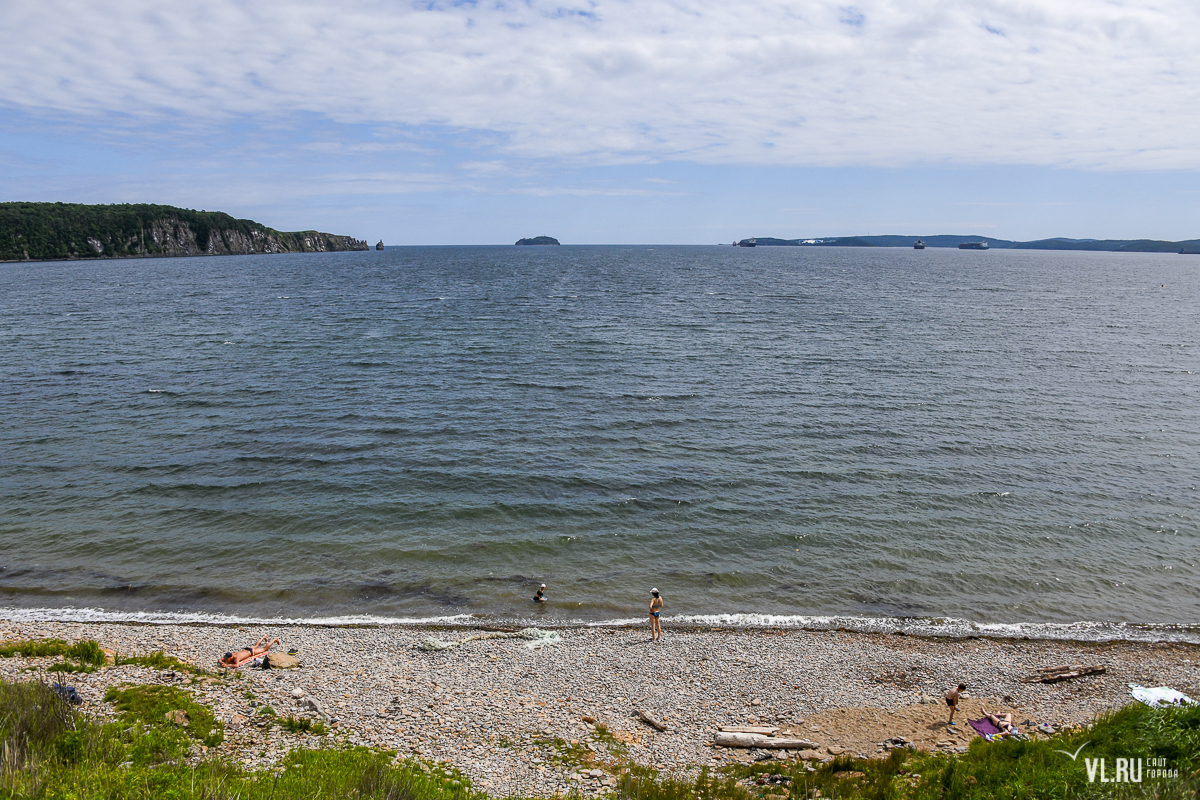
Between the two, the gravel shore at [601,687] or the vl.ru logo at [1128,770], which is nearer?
the vl.ru logo at [1128,770]

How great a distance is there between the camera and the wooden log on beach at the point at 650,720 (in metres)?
16.6

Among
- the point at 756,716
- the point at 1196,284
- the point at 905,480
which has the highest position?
the point at 1196,284

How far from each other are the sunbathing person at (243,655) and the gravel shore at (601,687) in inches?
18.1

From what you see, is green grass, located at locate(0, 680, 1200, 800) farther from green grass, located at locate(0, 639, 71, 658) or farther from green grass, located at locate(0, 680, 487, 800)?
green grass, located at locate(0, 639, 71, 658)

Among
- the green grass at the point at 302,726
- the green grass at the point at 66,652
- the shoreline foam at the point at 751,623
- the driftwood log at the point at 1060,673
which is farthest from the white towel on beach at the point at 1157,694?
the green grass at the point at 66,652

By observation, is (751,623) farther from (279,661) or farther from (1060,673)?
(279,661)

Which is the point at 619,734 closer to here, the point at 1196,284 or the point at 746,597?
the point at 746,597

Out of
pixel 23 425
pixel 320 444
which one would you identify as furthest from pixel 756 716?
pixel 23 425

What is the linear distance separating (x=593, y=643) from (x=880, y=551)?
44.1 feet

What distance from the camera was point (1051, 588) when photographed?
24.9 metres

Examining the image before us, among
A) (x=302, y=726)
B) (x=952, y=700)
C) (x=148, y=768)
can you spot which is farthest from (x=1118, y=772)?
(x=148, y=768)

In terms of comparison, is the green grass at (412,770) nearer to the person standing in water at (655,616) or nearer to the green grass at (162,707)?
the green grass at (162,707)

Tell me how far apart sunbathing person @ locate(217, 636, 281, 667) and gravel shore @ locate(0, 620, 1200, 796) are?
46 cm

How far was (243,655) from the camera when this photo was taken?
63.0 ft
